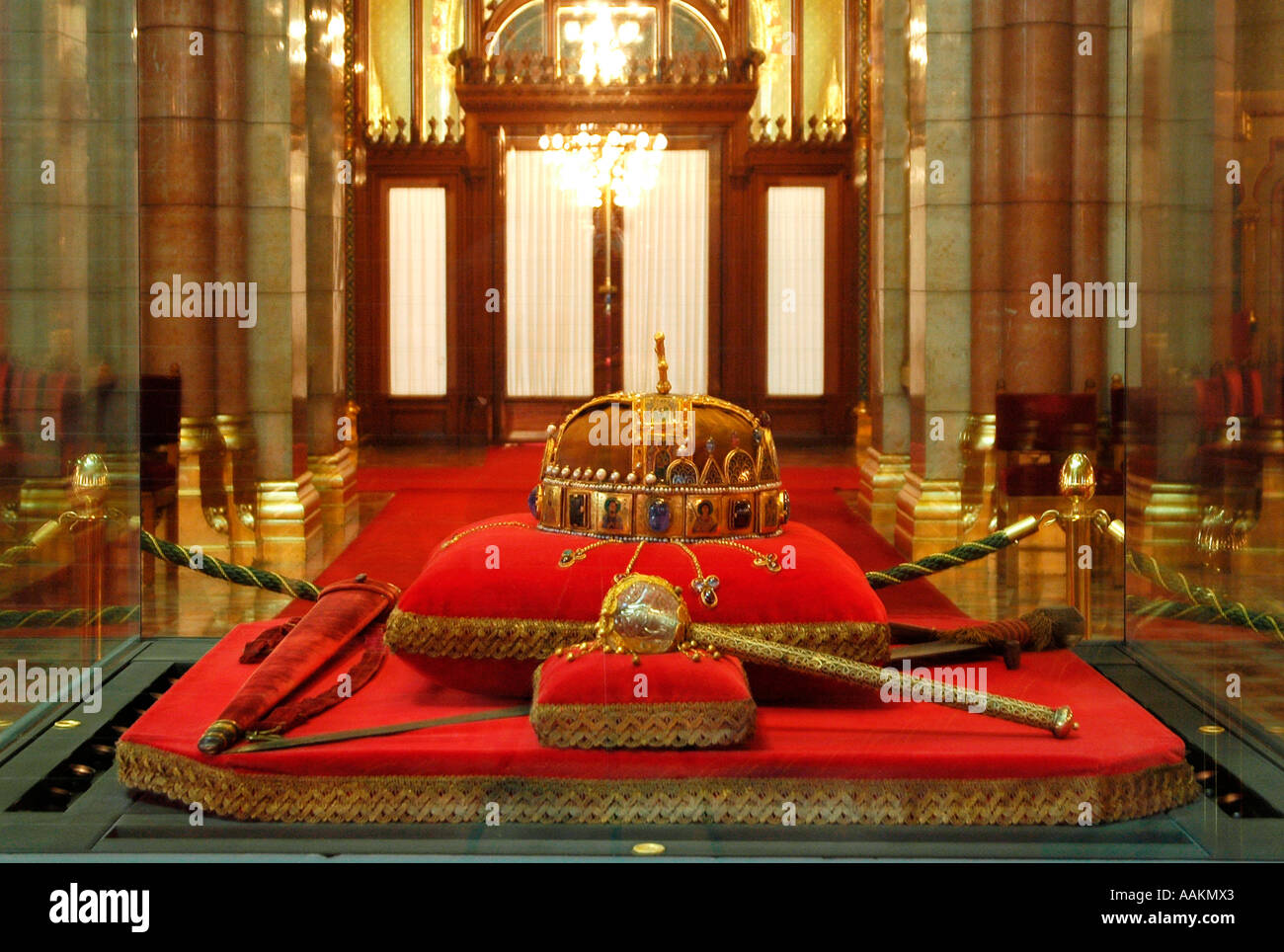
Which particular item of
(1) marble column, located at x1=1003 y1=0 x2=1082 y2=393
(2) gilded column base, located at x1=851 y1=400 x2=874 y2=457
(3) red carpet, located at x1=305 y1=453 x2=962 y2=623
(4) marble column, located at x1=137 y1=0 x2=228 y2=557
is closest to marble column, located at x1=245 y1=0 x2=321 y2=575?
(4) marble column, located at x1=137 y1=0 x2=228 y2=557

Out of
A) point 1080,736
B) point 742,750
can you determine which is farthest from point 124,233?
point 1080,736

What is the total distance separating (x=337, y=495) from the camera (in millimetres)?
Answer: 6281

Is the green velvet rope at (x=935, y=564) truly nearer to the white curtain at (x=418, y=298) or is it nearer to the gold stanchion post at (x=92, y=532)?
the white curtain at (x=418, y=298)

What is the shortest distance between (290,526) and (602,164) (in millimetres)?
1965

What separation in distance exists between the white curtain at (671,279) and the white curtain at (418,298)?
0.73 m

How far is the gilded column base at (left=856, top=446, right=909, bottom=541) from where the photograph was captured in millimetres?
6383

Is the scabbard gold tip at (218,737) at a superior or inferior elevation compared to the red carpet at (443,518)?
inferior

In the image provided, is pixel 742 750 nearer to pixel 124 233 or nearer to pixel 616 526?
pixel 616 526

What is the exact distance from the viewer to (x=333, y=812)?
2.98m

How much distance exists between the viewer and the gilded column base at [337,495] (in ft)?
19.7

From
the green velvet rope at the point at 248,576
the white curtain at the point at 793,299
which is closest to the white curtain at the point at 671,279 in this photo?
the white curtain at the point at 793,299

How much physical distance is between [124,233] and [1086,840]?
2.69 m

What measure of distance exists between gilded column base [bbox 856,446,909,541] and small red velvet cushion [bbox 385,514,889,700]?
2.86 metres

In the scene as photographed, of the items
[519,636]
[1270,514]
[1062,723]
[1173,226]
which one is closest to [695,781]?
[519,636]
